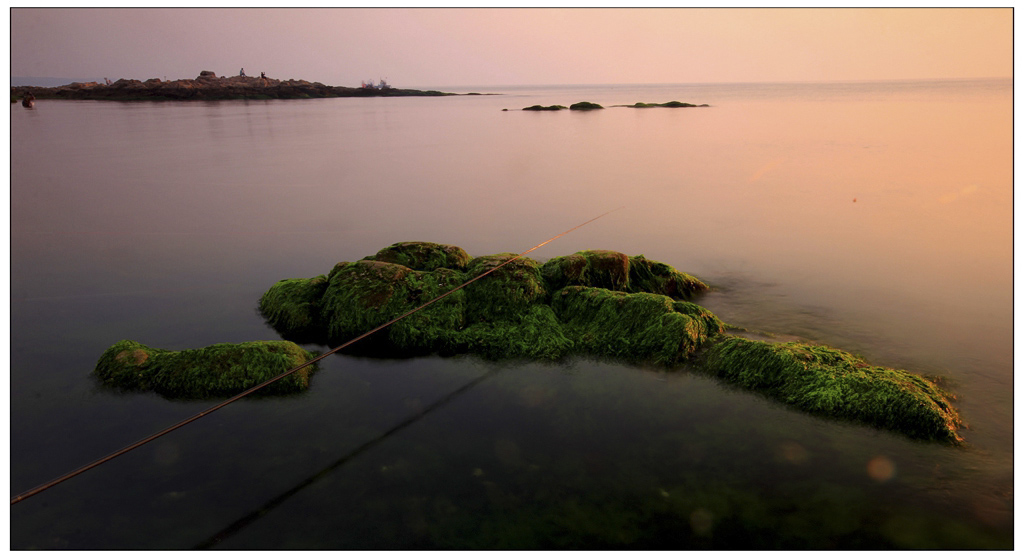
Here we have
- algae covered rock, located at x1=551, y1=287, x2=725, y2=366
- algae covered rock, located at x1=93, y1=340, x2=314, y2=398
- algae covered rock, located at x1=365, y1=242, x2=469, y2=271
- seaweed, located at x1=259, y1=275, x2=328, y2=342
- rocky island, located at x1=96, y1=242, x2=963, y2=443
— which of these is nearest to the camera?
rocky island, located at x1=96, y1=242, x2=963, y2=443

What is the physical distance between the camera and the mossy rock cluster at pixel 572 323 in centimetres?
467

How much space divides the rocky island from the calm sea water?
238 mm

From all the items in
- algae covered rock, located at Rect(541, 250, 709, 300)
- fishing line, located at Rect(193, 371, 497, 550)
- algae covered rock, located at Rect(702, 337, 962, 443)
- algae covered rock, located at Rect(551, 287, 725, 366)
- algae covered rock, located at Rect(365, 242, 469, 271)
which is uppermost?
algae covered rock, located at Rect(365, 242, 469, 271)

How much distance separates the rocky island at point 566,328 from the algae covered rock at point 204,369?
0.06 ft

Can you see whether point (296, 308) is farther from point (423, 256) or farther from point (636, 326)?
point (636, 326)

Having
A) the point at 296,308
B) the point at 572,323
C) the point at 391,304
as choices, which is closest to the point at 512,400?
the point at 572,323

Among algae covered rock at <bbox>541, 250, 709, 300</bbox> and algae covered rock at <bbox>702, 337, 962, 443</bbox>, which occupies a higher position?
algae covered rock at <bbox>541, 250, 709, 300</bbox>

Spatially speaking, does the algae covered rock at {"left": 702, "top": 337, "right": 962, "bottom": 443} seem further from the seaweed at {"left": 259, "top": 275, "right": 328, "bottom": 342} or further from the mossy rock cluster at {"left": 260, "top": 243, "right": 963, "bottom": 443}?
the seaweed at {"left": 259, "top": 275, "right": 328, "bottom": 342}

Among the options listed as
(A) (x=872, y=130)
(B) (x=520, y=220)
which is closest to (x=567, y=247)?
(B) (x=520, y=220)

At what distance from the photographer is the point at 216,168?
60.4 feet

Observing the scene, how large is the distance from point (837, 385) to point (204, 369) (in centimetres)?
561

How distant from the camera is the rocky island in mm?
4602

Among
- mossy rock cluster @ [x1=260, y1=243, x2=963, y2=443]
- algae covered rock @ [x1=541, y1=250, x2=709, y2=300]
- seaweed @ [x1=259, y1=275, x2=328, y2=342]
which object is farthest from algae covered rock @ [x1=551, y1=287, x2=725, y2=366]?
seaweed @ [x1=259, y1=275, x2=328, y2=342]

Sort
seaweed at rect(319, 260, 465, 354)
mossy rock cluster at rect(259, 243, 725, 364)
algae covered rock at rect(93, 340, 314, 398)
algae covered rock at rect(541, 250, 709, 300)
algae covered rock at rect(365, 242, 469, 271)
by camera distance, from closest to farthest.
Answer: algae covered rock at rect(93, 340, 314, 398) → mossy rock cluster at rect(259, 243, 725, 364) → seaweed at rect(319, 260, 465, 354) → algae covered rock at rect(541, 250, 709, 300) → algae covered rock at rect(365, 242, 469, 271)
